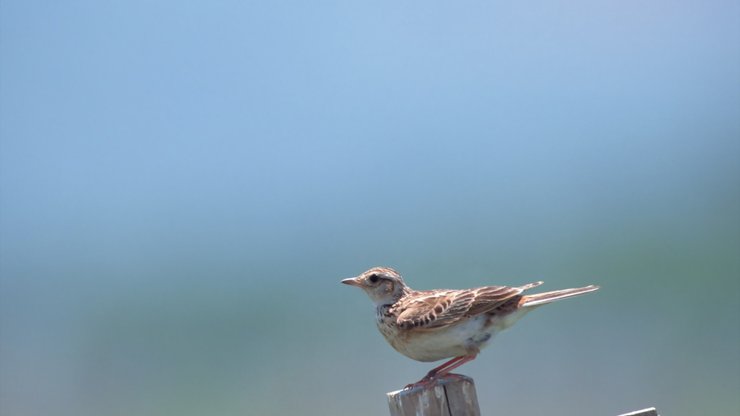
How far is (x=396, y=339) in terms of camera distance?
6.43 m

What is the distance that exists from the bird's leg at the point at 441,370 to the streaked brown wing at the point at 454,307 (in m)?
0.28

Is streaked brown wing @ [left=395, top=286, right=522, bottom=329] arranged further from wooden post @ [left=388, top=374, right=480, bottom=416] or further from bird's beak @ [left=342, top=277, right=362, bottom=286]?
wooden post @ [left=388, top=374, right=480, bottom=416]

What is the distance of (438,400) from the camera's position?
4.67 meters

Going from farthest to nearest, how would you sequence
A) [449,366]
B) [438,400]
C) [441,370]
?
[449,366], [441,370], [438,400]

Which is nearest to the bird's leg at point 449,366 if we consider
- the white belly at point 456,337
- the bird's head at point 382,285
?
the white belly at point 456,337

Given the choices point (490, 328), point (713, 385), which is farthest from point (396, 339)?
point (713, 385)

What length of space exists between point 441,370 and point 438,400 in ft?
2.99

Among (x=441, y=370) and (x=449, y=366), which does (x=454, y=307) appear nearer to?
(x=449, y=366)

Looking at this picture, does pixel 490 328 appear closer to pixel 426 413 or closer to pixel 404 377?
pixel 426 413

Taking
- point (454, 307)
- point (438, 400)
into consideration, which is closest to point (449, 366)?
point (454, 307)

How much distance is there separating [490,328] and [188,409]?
61.9 feet

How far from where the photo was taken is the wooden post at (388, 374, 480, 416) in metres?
4.65

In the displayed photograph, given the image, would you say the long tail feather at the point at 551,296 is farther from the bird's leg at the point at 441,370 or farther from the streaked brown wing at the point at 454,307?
the bird's leg at the point at 441,370

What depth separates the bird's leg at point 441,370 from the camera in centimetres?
488
